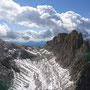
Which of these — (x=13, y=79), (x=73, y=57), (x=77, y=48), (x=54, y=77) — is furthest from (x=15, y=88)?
(x=77, y=48)

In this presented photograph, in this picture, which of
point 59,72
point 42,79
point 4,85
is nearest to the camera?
point 4,85

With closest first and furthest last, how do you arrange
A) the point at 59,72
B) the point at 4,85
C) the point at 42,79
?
1. the point at 4,85
2. the point at 42,79
3. the point at 59,72

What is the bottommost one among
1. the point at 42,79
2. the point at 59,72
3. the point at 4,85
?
the point at 4,85

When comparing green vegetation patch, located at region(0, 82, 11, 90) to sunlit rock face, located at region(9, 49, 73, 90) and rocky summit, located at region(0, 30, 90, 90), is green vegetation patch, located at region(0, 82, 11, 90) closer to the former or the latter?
rocky summit, located at region(0, 30, 90, 90)

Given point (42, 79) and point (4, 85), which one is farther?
point (42, 79)

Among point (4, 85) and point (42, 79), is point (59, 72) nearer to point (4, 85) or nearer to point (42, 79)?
point (42, 79)

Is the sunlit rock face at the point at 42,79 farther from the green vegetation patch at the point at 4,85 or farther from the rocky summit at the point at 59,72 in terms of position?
the green vegetation patch at the point at 4,85

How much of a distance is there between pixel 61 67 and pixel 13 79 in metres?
46.4

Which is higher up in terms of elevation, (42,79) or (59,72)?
(59,72)

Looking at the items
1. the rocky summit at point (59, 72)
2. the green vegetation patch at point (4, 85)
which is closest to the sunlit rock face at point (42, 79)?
the rocky summit at point (59, 72)

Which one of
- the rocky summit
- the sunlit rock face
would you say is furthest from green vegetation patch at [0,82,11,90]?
the sunlit rock face

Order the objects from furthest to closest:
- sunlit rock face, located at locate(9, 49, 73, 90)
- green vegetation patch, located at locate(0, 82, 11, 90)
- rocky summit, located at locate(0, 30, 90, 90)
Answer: green vegetation patch, located at locate(0, 82, 11, 90), sunlit rock face, located at locate(9, 49, 73, 90), rocky summit, located at locate(0, 30, 90, 90)

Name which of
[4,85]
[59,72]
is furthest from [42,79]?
[4,85]

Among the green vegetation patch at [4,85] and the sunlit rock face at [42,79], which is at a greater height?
the sunlit rock face at [42,79]
